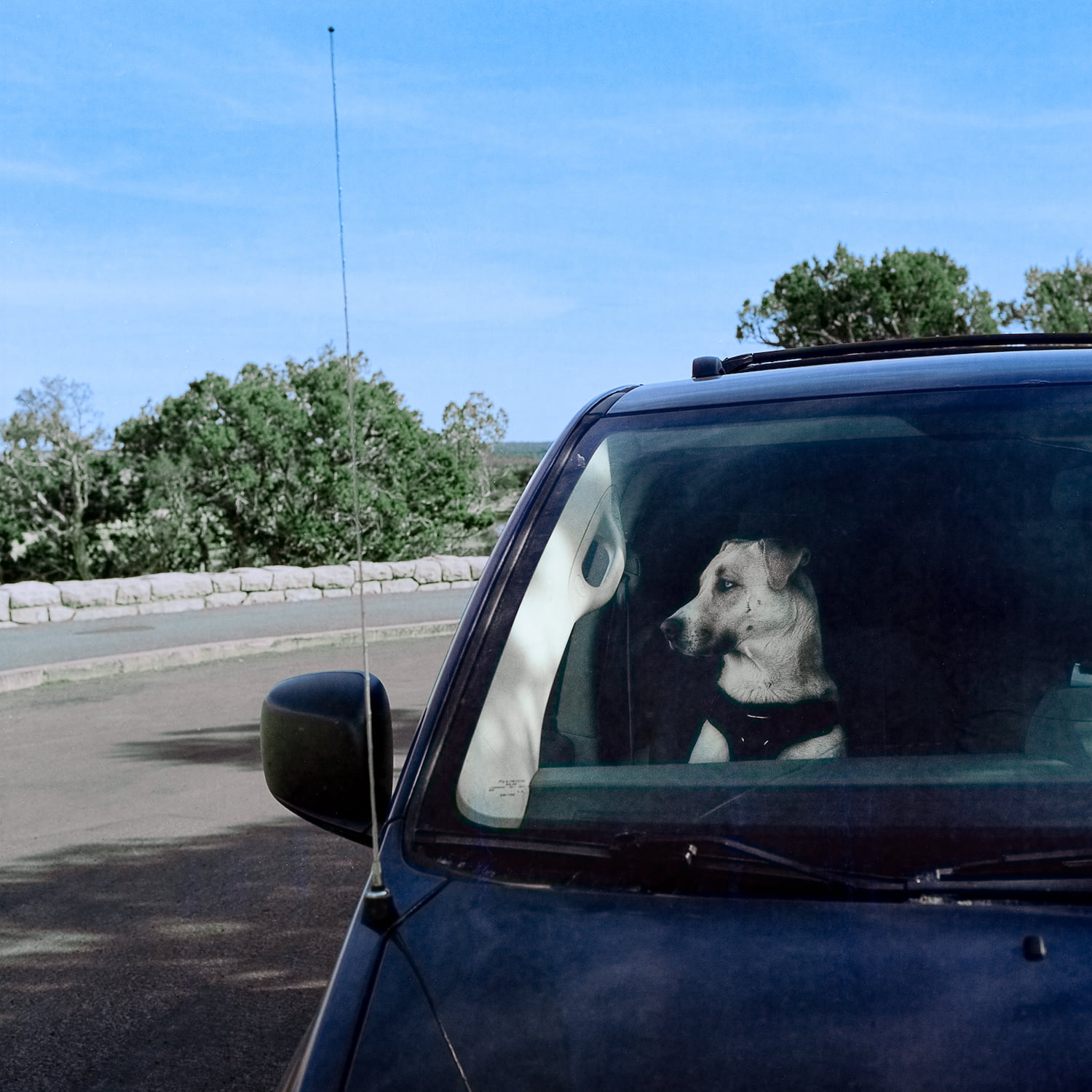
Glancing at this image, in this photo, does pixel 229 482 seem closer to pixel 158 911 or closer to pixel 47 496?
pixel 47 496

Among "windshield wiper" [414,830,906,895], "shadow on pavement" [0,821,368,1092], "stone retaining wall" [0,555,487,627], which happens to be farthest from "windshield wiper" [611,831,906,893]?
"stone retaining wall" [0,555,487,627]

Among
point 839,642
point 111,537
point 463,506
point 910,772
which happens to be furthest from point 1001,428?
point 463,506

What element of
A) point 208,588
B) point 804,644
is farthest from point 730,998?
point 208,588

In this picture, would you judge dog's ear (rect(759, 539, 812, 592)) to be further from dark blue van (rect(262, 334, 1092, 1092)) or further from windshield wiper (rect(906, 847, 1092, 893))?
windshield wiper (rect(906, 847, 1092, 893))

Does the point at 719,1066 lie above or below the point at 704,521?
below

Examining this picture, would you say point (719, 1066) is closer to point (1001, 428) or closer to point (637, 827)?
point (637, 827)

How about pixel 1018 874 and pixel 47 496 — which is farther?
pixel 47 496

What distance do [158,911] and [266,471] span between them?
2230 centimetres

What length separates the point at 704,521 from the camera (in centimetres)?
220

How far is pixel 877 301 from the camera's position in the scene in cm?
5172

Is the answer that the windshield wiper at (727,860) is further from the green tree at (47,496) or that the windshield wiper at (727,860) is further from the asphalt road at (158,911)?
the green tree at (47,496)

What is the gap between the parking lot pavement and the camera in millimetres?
14398

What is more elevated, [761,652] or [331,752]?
[761,652]

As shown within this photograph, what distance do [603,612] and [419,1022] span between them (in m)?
0.92
